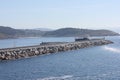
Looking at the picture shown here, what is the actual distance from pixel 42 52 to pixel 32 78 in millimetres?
44772

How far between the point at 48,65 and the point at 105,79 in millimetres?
19441

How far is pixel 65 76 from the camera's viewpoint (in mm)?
55469

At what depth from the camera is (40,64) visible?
2813 inches

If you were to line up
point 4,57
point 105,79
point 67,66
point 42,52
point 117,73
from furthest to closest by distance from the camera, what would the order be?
1. point 42,52
2. point 4,57
3. point 67,66
4. point 117,73
5. point 105,79

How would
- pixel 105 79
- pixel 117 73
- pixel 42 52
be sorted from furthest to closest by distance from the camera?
pixel 42 52 < pixel 117 73 < pixel 105 79

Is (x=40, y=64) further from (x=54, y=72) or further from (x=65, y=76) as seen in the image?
(x=65, y=76)

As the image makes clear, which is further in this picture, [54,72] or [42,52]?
[42,52]

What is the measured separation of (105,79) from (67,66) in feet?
53.4

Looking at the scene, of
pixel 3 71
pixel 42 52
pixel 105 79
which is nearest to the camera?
pixel 105 79

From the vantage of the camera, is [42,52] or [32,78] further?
[42,52]

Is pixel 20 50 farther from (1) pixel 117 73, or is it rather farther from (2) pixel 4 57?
(1) pixel 117 73

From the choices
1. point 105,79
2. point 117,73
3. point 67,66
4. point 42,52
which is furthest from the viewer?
point 42,52

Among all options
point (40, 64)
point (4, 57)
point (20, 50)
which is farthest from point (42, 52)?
point (40, 64)

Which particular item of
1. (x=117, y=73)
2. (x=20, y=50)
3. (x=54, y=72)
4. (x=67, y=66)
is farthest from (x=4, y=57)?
(x=117, y=73)
